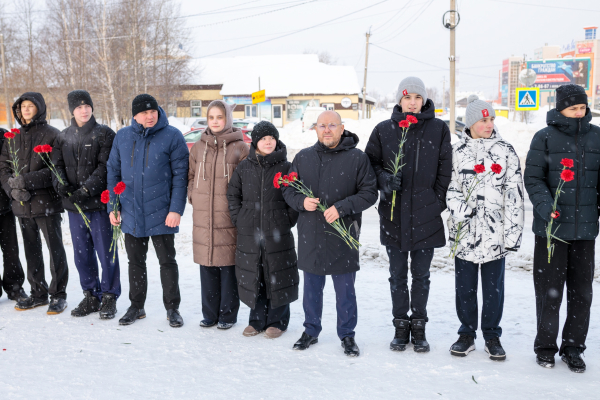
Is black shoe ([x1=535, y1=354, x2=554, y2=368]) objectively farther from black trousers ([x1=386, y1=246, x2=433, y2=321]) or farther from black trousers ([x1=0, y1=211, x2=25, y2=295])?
black trousers ([x1=0, y1=211, x2=25, y2=295])

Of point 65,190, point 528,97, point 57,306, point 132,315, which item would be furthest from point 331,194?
point 528,97

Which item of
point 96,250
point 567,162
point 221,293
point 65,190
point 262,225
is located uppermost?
point 567,162

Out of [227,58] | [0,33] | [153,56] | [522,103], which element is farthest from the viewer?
[227,58]

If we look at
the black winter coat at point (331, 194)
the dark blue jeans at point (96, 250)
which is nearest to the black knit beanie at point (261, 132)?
the black winter coat at point (331, 194)

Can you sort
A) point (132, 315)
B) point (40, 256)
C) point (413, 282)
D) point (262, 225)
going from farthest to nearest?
1. point (40, 256)
2. point (132, 315)
3. point (262, 225)
4. point (413, 282)

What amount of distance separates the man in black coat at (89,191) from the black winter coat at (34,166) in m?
0.21

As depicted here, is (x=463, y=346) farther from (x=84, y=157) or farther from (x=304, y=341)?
(x=84, y=157)

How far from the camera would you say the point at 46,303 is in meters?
4.80

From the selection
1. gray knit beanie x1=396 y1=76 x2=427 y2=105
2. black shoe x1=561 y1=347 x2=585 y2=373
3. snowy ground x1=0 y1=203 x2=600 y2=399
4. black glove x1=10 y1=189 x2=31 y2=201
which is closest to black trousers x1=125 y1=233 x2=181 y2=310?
snowy ground x1=0 y1=203 x2=600 y2=399

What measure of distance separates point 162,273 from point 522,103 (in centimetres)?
1295

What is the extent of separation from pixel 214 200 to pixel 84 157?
1.40 m

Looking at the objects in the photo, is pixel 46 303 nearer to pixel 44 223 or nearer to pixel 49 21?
pixel 44 223

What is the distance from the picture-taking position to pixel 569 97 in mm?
3234

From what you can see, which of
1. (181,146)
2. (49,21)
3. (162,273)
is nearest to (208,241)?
(162,273)
